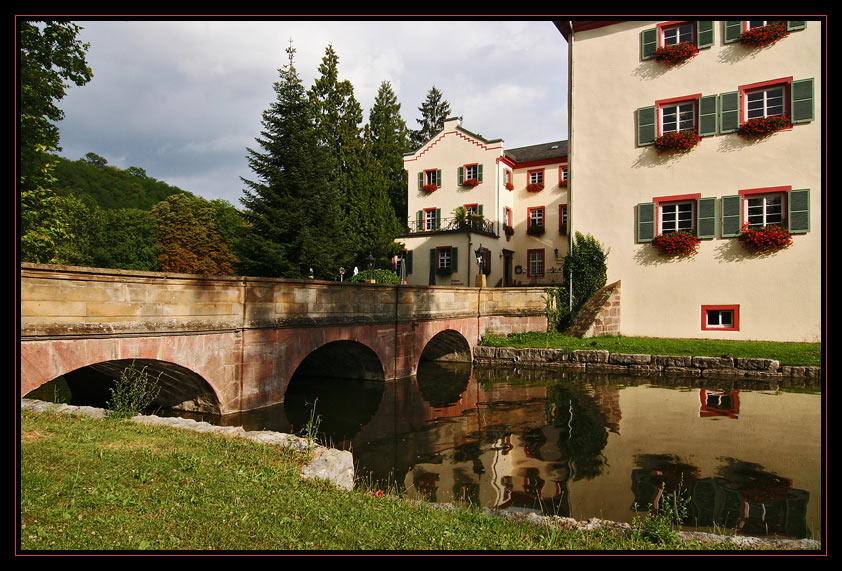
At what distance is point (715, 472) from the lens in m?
6.93

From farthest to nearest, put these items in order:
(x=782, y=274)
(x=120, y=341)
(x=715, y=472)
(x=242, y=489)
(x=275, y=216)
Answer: (x=275, y=216) → (x=782, y=274) → (x=120, y=341) → (x=715, y=472) → (x=242, y=489)

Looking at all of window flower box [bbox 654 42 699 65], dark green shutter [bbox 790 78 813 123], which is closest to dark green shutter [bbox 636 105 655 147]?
window flower box [bbox 654 42 699 65]

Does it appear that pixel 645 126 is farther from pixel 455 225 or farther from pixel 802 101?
pixel 455 225

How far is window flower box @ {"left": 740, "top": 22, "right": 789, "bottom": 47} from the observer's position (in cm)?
1666

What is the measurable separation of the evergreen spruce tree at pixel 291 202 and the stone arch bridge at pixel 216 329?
7957 millimetres

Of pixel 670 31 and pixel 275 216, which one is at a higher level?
pixel 670 31

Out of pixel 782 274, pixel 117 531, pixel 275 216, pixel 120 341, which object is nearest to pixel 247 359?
pixel 120 341

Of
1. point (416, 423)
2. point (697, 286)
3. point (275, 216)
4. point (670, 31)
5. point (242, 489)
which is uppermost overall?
point (670, 31)

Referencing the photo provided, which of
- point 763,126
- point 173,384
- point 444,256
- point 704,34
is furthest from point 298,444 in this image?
point 444,256

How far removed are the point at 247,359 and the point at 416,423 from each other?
3695mm

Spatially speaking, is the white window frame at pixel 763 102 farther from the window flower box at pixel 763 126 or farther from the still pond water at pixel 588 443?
the still pond water at pixel 588 443

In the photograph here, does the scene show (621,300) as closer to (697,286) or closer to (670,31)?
(697,286)

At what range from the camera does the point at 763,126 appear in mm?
16750

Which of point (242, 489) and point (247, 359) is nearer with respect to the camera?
point (242, 489)
